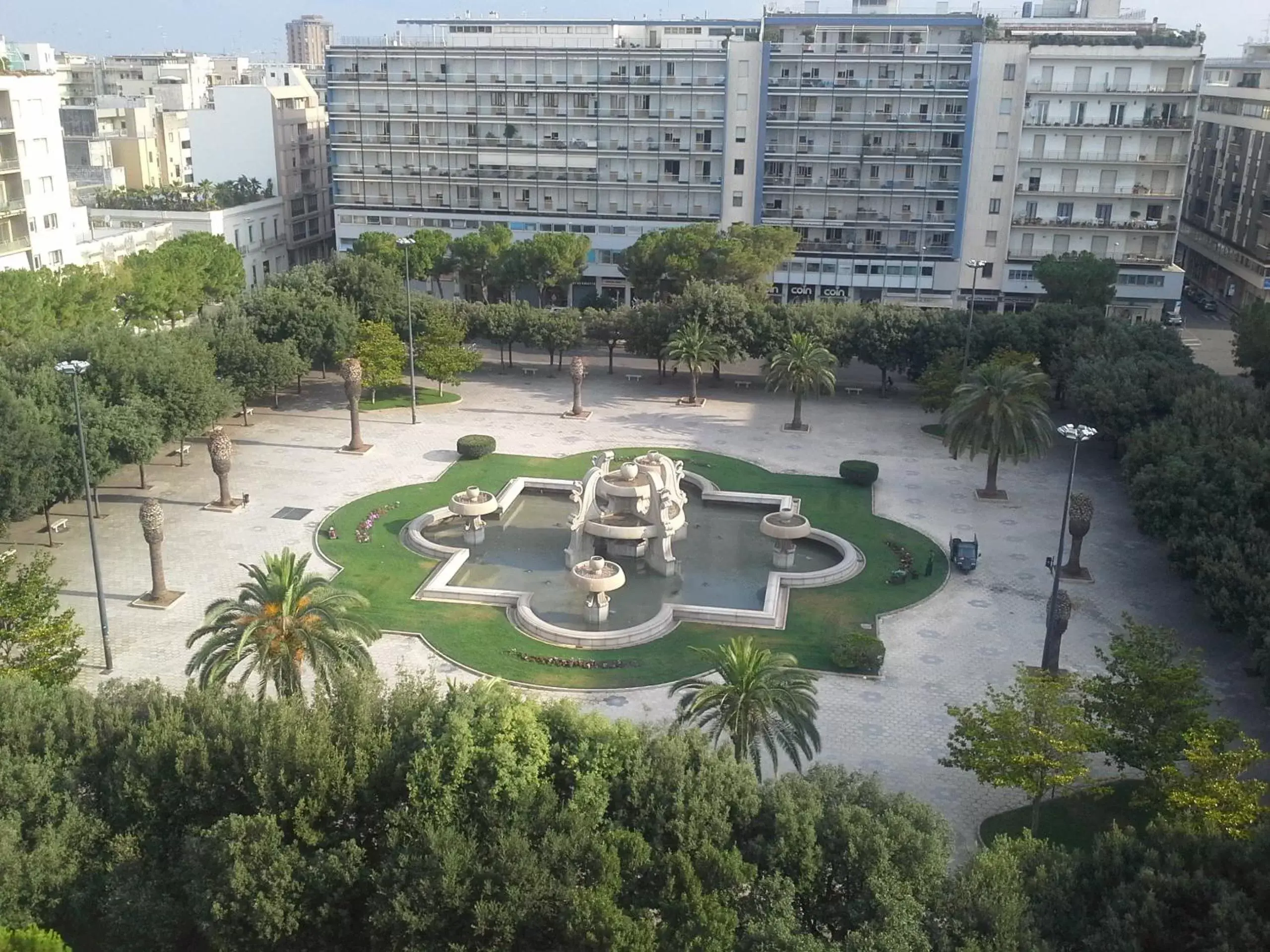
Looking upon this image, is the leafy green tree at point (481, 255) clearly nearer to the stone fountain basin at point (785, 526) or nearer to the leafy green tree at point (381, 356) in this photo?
the leafy green tree at point (381, 356)

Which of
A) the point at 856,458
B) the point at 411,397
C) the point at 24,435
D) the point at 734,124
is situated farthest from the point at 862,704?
the point at 734,124

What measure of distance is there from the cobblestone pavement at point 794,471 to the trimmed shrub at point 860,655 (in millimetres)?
396

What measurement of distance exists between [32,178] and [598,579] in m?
46.7

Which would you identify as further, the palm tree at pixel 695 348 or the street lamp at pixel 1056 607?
the palm tree at pixel 695 348

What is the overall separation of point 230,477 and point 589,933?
105 feet

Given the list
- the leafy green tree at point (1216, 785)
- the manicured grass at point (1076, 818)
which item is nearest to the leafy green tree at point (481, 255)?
the manicured grass at point (1076, 818)

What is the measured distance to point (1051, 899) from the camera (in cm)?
1752

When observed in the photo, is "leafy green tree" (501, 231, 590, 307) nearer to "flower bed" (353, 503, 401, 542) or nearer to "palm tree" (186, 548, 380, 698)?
"flower bed" (353, 503, 401, 542)

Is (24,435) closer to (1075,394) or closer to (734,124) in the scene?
(1075,394)

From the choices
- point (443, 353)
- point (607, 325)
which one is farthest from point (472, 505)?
point (607, 325)

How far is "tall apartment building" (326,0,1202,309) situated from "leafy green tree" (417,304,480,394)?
26.8 m

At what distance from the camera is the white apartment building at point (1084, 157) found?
70.8 metres

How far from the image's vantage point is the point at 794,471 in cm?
4650

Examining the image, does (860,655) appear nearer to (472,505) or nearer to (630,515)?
(630,515)
